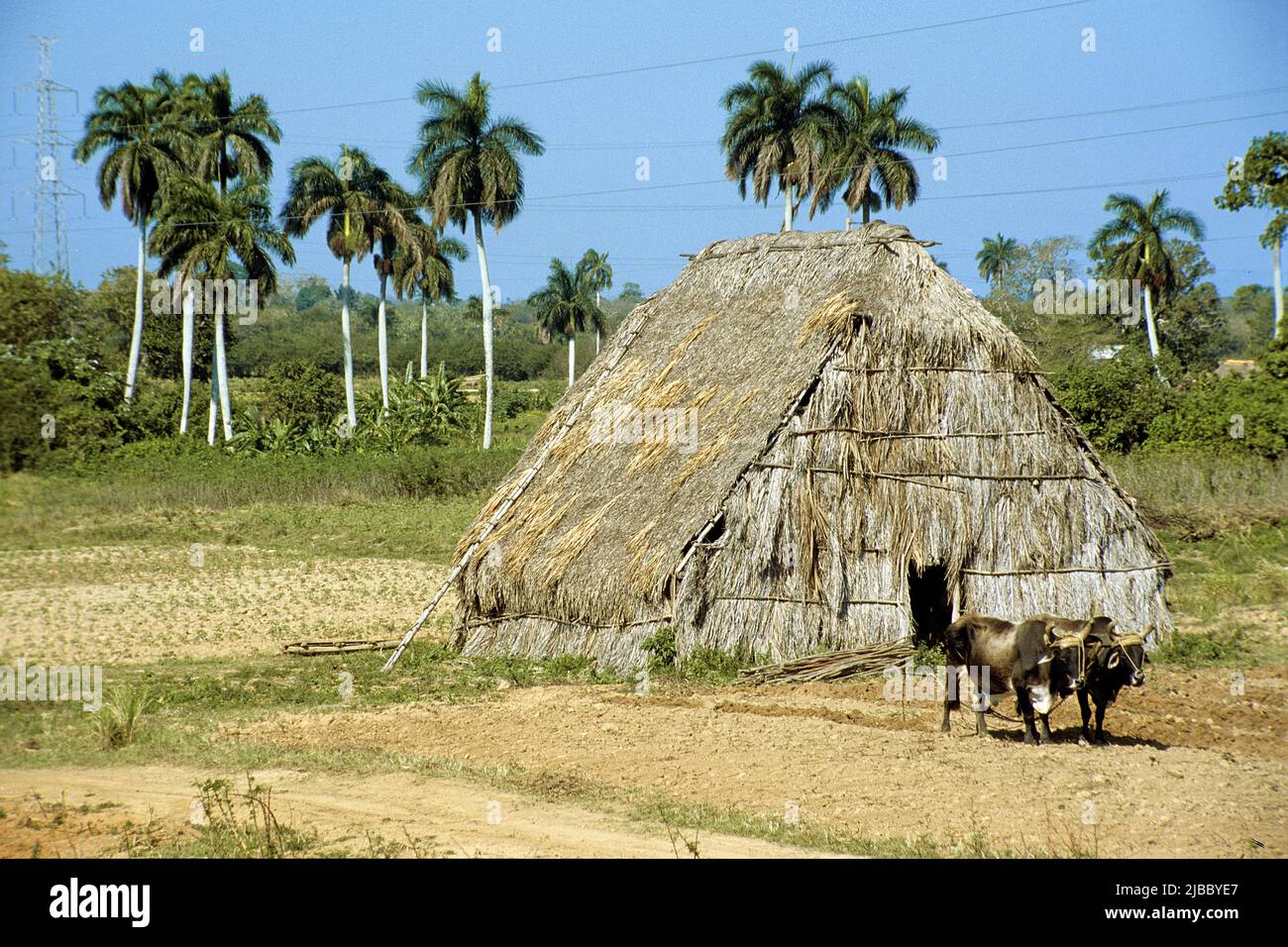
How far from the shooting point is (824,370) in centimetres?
1734

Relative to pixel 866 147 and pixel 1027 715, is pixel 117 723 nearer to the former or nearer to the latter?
pixel 1027 715

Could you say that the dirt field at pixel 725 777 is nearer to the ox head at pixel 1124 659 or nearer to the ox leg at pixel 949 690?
the ox leg at pixel 949 690

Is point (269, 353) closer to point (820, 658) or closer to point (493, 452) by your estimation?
point (493, 452)

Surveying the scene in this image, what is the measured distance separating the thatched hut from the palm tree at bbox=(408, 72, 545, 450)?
2866 cm

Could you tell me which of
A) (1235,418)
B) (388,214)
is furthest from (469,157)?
(1235,418)

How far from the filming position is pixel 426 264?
2297 inches

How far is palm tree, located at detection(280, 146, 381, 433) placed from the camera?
49.0m

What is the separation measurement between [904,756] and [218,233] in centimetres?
3992

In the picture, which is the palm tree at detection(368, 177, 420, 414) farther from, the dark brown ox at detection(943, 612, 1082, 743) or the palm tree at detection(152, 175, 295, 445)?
the dark brown ox at detection(943, 612, 1082, 743)

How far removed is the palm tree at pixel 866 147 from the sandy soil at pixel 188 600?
95.7 feet

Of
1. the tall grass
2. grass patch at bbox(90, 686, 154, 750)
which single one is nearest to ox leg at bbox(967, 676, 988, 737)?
grass patch at bbox(90, 686, 154, 750)
